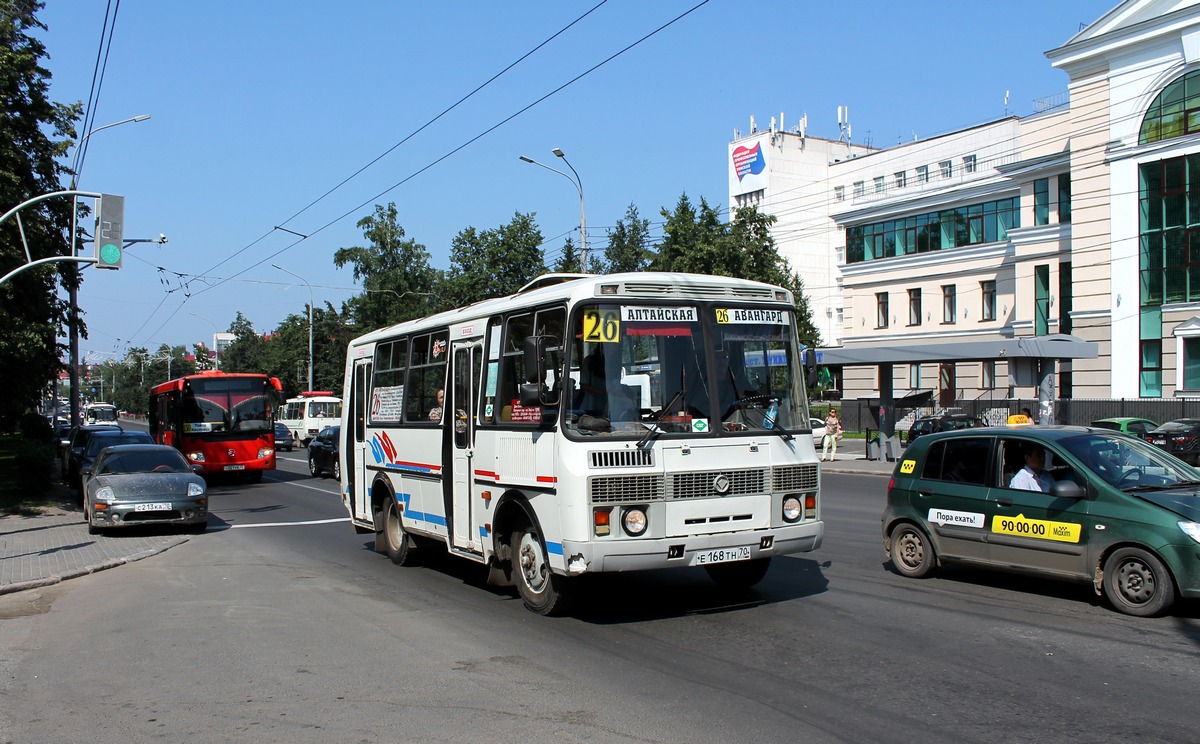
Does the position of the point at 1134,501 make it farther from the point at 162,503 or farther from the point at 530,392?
the point at 162,503

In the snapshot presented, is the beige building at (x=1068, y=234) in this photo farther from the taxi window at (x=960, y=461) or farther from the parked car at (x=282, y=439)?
the parked car at (x=282, y=439)

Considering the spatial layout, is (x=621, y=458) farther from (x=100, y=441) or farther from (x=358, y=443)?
(x=100, y=441)

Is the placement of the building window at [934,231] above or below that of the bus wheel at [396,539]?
above

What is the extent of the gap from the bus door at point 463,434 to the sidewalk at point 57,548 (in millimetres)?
5484

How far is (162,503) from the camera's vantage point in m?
16.5

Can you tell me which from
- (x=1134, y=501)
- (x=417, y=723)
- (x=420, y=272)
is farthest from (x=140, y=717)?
(x=420, y=272)

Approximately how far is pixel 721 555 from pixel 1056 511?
3.25 meters

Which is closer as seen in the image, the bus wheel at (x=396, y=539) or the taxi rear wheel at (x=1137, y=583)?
the taxi rear wheel at (x=1137, y=583)

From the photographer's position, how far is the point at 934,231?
53.6 metres

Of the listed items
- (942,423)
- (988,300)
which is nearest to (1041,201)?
(988,300)

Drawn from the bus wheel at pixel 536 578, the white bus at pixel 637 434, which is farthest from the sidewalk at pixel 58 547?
the bus wheel at pixel 536 578

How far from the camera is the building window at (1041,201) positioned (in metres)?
48.2

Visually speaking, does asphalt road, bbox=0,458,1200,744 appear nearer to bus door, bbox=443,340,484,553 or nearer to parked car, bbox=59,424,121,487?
bus door, bbox=443,340,484,553

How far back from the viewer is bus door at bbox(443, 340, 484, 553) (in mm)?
10109
